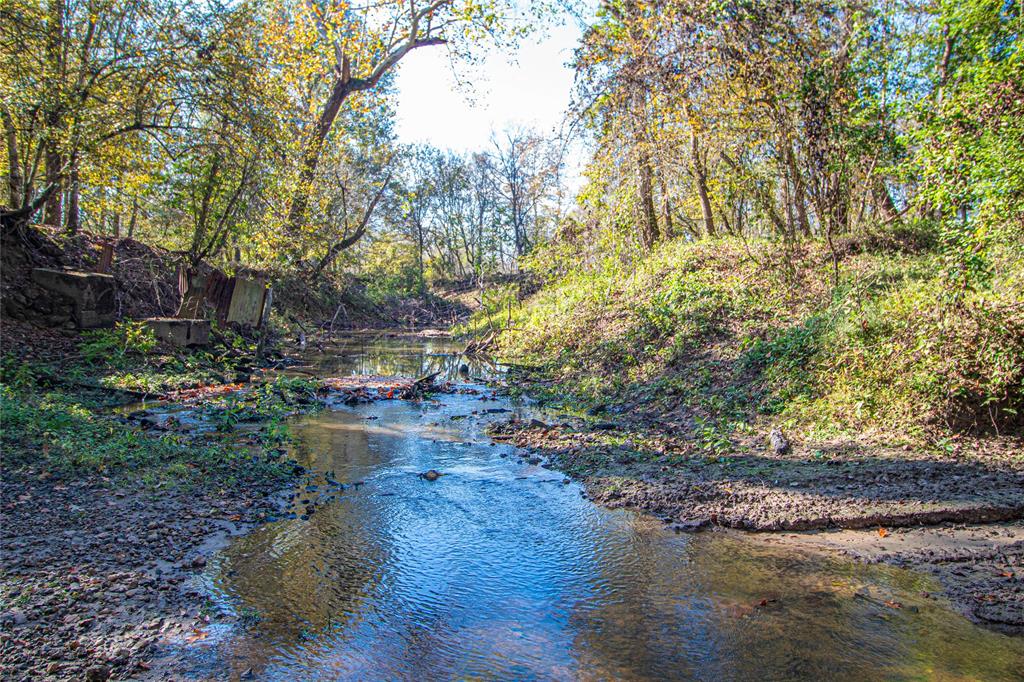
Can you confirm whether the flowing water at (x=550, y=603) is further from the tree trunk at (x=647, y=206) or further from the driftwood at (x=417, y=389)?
the tree trunk at (x=647, y=206)

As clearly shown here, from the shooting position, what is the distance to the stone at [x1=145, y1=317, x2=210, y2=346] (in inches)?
449

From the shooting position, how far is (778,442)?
6270 millimetres

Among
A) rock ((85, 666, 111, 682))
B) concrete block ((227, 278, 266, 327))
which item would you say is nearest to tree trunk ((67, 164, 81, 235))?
concrete block ((227, 278, 266, 327))

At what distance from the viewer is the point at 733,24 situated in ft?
29.0

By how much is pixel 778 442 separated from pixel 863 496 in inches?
57.7

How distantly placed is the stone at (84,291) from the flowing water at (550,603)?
8227 millimetres

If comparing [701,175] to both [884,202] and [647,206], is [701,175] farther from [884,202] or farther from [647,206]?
[884,202]

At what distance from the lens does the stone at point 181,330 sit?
11414 millimetres

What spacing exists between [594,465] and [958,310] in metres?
4.12

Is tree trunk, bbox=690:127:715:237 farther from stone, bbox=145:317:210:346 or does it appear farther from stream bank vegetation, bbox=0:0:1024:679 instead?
stone, bbox=145:317:210:346

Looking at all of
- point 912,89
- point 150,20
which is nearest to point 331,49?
point 150,20

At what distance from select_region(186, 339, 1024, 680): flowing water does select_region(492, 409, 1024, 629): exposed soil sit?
10.2 inches

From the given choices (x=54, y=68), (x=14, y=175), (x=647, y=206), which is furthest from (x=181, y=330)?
(x=647, y=206)

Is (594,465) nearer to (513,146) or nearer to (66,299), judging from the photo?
(66,299)
